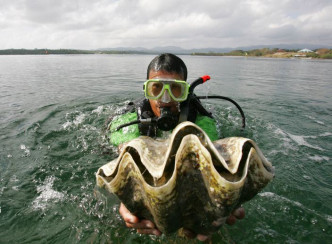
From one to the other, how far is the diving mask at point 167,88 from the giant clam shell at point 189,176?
6.02ft

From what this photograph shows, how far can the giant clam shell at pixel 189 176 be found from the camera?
1.43 m

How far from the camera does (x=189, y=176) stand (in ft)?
5.01

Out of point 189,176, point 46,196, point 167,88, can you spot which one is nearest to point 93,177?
point 46,196

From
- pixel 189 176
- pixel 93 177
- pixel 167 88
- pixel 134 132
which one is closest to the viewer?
pixel 189 176

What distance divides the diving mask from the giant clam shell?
1.84 meters

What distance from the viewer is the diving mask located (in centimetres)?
347

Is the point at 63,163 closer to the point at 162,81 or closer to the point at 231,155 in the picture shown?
the point at 162,81

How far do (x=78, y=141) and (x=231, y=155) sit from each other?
5.39m

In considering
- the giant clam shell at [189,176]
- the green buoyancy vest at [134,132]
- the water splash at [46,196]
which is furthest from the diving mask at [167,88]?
the water splash at [46,196]

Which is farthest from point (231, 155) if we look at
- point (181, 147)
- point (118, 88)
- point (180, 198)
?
point (118, 88)

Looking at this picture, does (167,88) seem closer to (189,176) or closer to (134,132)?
(134,132)

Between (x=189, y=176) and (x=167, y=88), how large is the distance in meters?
2.16

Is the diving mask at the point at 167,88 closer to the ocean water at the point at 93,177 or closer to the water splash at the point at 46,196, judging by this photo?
the ocean water at the point at 93,177

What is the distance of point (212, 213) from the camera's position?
1.64 m
